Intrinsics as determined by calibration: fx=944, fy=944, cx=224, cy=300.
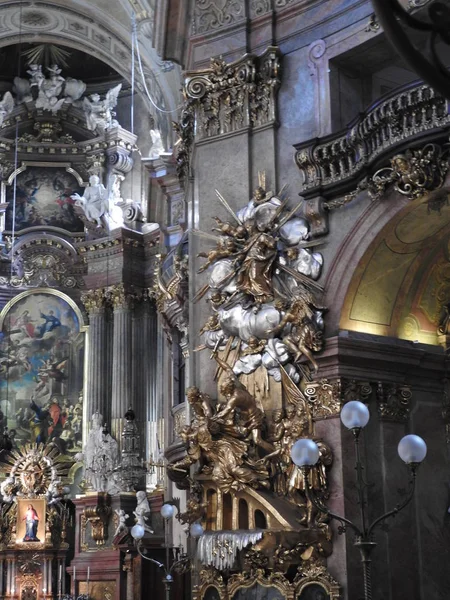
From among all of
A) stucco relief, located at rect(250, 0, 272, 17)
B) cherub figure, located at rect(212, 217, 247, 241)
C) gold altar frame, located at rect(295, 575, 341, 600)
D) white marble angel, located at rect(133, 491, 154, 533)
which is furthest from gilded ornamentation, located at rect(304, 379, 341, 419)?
white marble angel, located at rect(133, 491, 154, 533)

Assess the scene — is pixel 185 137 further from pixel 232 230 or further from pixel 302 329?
pixel 302 329

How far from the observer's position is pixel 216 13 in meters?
14.9

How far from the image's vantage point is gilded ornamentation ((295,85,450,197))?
1121cm

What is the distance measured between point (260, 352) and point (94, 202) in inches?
587

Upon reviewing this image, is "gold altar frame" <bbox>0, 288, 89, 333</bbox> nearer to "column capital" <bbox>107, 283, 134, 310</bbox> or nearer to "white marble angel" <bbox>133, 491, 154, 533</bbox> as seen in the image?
"column capital" <bbox>107, 283, 134, 310</bbox>

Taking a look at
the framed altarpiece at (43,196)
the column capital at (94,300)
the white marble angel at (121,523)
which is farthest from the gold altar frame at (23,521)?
the framed altarpiece at (43,196)

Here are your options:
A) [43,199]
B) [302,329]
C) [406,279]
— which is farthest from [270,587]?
[43,199]

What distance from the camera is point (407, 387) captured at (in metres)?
12.6

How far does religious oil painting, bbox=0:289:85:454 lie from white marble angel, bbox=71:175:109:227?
255 centimetres

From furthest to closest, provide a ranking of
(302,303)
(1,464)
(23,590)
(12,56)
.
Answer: (12,56)
(1,464)
(23,590)
(302,303)

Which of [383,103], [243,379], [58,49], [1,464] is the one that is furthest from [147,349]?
[383,103]

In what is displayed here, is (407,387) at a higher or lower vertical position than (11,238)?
lower

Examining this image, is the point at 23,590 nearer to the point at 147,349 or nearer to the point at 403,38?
the point at 147,349

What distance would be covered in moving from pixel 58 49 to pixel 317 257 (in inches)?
706
